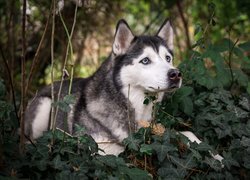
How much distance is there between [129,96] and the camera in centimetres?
426

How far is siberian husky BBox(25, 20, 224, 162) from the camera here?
4.11m

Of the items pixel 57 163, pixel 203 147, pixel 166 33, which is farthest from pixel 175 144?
pixel 166 33

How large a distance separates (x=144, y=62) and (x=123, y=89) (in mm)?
330

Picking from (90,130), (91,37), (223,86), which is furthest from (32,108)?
(91,37)

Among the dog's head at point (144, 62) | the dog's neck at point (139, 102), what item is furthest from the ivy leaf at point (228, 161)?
the dog's neck at point (139, 102)

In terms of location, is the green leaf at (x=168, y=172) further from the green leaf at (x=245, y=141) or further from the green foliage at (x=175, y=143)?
the green leaf at (x=245, y=141)

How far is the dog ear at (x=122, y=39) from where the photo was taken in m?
4.29

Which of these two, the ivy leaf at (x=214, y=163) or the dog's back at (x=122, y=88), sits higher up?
the dog's back at (x=122, y=88)

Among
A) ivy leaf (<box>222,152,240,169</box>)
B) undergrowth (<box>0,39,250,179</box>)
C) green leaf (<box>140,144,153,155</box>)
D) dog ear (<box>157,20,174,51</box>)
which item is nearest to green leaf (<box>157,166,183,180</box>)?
undergrowth (<box>0,39,250,179</box>)

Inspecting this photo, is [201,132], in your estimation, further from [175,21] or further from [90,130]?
[175,21]

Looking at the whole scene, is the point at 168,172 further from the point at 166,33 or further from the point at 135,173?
the point at 166,33

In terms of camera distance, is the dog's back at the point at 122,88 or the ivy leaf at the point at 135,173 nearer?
the ivy leaf at the point at 135,173

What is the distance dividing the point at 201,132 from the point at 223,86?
2.66 ft

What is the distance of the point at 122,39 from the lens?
4.36 meters
